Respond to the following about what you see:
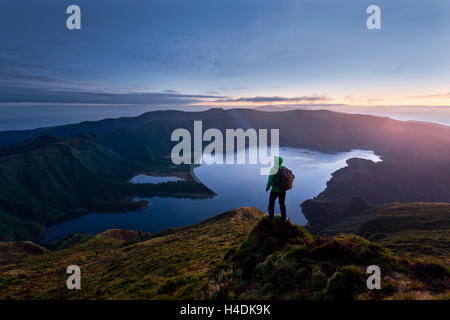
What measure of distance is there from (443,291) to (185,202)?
183150 mm

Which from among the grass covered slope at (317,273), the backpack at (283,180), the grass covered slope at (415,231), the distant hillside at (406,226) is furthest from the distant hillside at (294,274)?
the grass covered slope at (415,231)

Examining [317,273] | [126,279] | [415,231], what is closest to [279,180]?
[317,273]

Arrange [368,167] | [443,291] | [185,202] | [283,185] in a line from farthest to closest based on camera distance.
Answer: [368,167] < [185,202] < [283,185] < [443,291]

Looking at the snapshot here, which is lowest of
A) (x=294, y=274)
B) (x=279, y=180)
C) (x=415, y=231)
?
(x=415, y=231)

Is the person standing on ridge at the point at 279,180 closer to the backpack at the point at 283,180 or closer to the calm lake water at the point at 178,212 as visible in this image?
the backpack at the point at 283,180

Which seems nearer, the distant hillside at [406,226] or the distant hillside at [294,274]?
the distant hillside at [294,274]

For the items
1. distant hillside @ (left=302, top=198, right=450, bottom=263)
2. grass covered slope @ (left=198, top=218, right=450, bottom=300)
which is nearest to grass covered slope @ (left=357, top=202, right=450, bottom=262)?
distant hillside @ (left=302, top=198, right=450, bottom=263)

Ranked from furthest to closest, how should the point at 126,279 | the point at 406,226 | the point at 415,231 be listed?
1. the point at 406,226
2. the point at 415,231
3. the point at 126,279

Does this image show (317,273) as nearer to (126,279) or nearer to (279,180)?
(279,180)

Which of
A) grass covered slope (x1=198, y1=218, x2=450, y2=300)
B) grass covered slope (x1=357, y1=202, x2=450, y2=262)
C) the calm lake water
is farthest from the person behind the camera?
the calm lake water

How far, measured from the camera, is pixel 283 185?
11594mm

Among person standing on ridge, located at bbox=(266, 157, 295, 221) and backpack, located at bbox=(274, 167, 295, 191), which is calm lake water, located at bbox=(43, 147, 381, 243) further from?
backpack, located at bbox=(274, 167, 295, 191)
